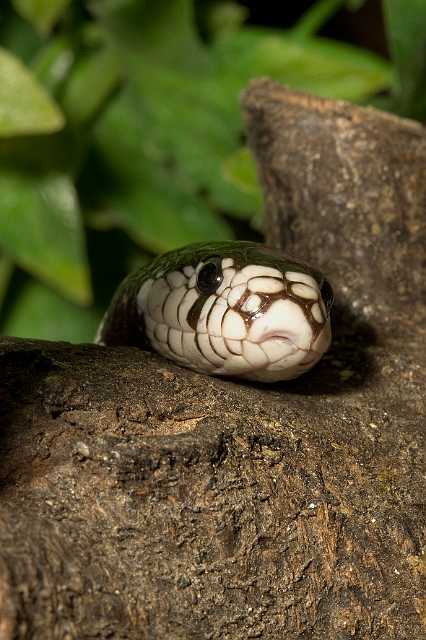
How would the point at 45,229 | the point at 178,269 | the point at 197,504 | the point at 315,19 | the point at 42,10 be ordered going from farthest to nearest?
the point at 315,19 < the point at 45,229 < the point at 42,10 < the point at 178,269 < the point at 197,504

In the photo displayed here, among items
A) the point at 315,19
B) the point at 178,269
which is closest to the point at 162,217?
the point at 315,19

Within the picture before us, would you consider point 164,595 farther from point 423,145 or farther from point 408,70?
point 408,70

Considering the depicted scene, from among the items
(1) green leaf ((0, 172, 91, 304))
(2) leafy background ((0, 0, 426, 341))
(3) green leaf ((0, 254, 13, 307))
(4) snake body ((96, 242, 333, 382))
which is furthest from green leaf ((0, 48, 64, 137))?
(4) snake body ((96, 242, 333, 382))

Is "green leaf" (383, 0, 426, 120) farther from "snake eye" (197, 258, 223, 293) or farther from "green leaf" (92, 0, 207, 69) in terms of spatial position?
"snake eye" (197, 258, 223, 293)

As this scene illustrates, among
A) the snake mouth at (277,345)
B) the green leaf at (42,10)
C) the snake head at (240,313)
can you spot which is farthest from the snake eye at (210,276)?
the green leaf at (42,10)

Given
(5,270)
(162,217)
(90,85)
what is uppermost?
(90,85)

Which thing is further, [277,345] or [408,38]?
[408,38]

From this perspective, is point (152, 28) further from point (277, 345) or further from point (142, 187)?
point (277, 345)
